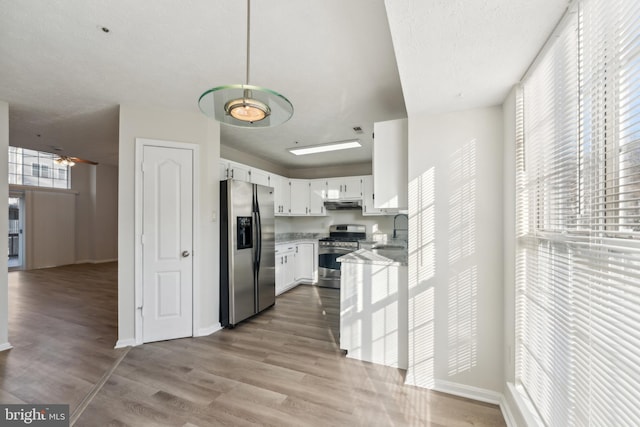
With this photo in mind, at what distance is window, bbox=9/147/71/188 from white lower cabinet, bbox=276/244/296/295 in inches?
235

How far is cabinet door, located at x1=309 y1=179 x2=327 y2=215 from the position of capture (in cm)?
568

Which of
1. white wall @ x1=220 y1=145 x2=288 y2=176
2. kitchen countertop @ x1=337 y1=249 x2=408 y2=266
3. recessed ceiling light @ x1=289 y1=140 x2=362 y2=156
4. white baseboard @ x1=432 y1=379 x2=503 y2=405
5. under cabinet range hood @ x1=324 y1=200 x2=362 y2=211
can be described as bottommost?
white baseboard @ x1=432 y1=379 x2=503 y2=405

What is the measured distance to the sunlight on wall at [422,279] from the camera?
216 centimetres

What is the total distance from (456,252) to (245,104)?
5.96ft

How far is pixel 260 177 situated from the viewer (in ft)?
15.4

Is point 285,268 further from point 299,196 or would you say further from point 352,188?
point 352,188

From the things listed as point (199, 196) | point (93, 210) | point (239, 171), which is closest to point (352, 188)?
point (239, 171)

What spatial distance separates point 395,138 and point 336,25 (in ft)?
3.63

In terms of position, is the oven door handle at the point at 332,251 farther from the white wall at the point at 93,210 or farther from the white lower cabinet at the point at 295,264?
the white wall at the point at 93,210

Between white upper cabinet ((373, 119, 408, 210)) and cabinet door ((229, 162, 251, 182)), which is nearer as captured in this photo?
white upper cabinet ((373, 119, 408, 210))

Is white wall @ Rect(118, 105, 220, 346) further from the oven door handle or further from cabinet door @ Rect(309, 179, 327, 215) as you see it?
cabinet door @ Rect(309, 179, 327, 215)

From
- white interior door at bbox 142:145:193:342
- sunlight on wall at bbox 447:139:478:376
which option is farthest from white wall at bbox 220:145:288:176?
sunlight on wall at bbox 447:139:478:376

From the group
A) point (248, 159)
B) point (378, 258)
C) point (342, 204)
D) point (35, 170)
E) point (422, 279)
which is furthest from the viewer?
point (35, 170)

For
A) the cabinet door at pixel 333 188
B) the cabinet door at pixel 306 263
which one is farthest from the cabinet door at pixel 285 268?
the cabinet door at pixel 333 188
